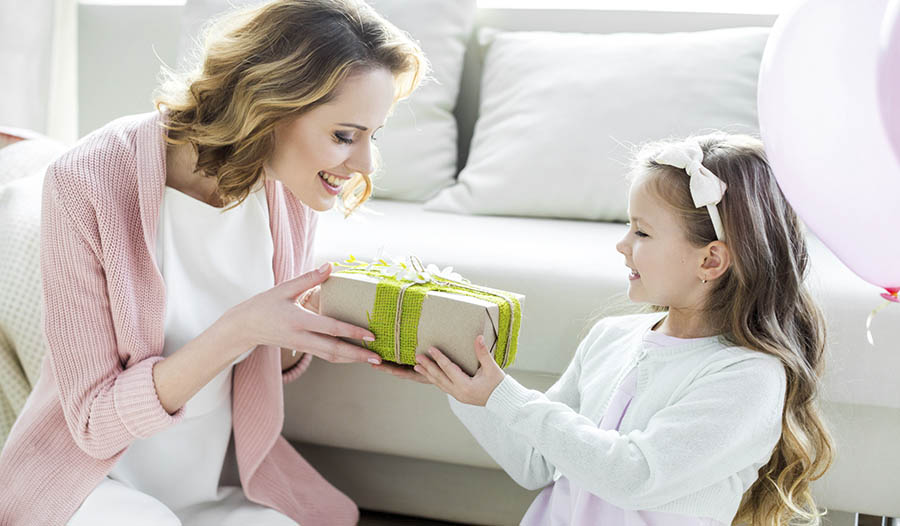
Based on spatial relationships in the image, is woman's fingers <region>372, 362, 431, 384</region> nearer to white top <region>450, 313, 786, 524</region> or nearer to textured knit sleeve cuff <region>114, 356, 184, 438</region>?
white top <region>450, 313, 786, 524</region>

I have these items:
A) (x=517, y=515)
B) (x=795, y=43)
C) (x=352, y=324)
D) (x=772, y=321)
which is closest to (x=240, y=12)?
(x=352, y=324)

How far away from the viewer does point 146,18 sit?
236cm

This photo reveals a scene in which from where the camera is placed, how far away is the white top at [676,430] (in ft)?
3.70

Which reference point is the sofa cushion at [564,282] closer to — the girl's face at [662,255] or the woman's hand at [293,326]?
the girl's face at [662,255]

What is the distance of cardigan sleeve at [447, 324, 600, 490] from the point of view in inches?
53.6

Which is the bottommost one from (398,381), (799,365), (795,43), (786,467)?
(398,381)

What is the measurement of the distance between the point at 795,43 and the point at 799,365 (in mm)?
429

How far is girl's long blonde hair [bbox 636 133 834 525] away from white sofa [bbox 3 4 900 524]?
12cm

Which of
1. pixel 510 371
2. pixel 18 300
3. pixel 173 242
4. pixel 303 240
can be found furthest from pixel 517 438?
pixel 18 300

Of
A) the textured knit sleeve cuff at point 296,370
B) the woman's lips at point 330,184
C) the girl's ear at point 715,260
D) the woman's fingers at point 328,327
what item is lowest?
the textured knit sleeve cuff at point 296,370

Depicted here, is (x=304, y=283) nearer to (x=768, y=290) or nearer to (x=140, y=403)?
(x=140, y=403)

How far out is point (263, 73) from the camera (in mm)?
1206

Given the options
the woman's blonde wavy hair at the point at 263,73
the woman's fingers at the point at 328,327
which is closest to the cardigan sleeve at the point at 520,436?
the woman's fingers at the point at 328,327

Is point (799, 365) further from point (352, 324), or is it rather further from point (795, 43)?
point (352, 324)
